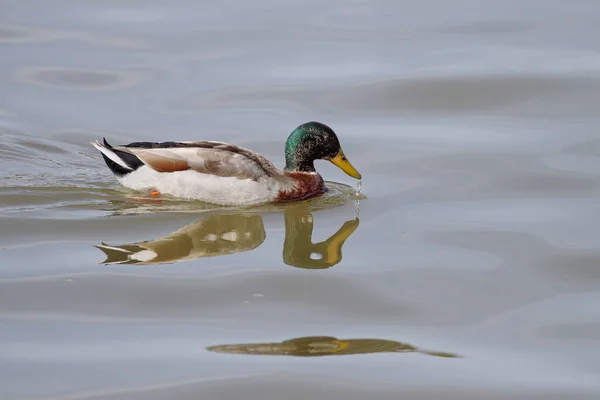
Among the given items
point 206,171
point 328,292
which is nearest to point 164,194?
point 206,171

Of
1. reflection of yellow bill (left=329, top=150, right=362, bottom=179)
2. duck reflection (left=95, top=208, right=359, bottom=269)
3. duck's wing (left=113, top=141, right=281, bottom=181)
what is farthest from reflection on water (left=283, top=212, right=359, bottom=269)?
reflection of yellow bill (left=329, top=150, right=362, bottom=179)

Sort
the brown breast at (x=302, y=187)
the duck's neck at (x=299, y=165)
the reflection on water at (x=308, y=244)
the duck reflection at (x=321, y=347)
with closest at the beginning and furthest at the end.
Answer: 1. the duck reflection at (x=321, y=347)
2. the reflection on water at (x=308, y=244)
3. the brown breast at (x=302, y=187)
4. the duck's neck at (x=299, y=165)

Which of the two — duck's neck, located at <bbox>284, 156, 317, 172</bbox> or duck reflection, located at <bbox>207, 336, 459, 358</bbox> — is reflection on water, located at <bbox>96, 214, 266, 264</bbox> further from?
duck reflection, located at <bbox>207, 336, 459, 358</bbox>

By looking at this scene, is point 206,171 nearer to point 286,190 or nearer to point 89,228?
point 286,190

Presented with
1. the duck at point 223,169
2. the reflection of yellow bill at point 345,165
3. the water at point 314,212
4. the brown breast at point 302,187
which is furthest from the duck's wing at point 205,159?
the reflection of yellow bill at point 345,165

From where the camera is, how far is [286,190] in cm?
1162

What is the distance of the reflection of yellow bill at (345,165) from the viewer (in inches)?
463

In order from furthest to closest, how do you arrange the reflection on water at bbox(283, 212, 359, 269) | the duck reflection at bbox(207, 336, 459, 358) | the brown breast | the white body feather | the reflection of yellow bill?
the reflection of yellow bill → the brown breast → the white body feather → the reflection on water at bbox(283, 212, 359, 269) → the duck reflection at bbox(207, 336, 459, 358)

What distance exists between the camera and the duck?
11461mm

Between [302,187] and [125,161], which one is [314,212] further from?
[125,161]

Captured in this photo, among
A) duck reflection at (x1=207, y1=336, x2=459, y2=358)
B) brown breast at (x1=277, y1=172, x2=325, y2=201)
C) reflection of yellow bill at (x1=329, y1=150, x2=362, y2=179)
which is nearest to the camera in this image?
duck reflection at (x1=207, y1=336, x2=459, y2=358)

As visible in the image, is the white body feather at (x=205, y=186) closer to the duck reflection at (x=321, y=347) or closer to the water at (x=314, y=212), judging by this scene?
the water at (x=314, y=212)

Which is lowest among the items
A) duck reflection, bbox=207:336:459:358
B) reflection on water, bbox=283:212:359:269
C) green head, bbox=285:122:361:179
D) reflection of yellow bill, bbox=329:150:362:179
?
duck reflection, bbox=207:336:459:358

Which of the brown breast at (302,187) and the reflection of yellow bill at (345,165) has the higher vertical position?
the reflection of yellow bill at (345,165)
